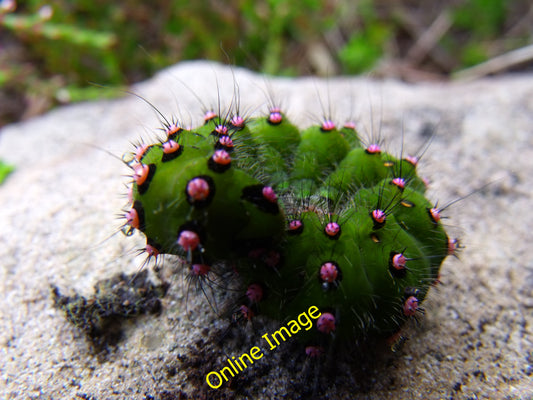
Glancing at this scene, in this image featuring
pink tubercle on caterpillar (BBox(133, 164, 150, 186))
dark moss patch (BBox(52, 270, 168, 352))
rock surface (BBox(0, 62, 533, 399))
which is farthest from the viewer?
dark moss patch (BBox(52, 270, 168, 352))

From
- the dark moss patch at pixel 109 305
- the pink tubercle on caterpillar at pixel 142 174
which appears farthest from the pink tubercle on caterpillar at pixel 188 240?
the dark moss patch at pixel 109 305

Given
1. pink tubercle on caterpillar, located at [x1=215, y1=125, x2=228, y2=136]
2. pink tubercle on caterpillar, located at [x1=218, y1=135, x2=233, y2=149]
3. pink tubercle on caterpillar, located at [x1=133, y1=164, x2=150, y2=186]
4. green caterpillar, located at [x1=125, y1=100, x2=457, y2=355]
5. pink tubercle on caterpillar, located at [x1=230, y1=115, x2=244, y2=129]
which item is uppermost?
pink tubercle on caterpillar, located at [x1=218, y1=135, x2=233, y2=149]

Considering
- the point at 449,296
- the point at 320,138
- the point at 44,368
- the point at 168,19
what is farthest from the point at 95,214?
the point at 168,19

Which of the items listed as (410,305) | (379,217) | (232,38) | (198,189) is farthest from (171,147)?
(232,38)

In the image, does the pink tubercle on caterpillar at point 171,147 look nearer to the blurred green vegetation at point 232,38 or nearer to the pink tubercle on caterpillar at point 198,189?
the pink tubercle on caterpillar at point 198,189

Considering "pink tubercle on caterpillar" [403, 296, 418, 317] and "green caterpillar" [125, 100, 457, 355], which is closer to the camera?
"green caterpillar" [125, 100, 457, 355]

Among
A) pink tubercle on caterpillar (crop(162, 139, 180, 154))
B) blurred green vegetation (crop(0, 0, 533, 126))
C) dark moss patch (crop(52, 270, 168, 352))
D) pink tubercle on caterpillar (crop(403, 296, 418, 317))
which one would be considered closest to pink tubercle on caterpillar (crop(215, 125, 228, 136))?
pink tubercle on caterpillar (crop(162, 139, 180, 154))

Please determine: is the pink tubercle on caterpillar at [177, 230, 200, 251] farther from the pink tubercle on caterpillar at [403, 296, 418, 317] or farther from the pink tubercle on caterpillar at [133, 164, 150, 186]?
the pink tubercle on caterpillar at [403, 296, 418, 317]
